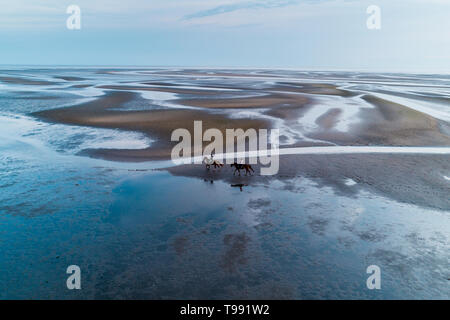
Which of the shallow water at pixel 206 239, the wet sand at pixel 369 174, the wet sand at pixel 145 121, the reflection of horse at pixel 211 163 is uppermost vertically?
the wet sand at pixel 145 121

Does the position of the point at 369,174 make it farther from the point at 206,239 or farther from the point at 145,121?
the point at 145,121

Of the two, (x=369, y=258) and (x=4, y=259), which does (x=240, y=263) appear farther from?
(x=4, y=259)

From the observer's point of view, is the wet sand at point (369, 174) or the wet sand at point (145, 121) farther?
the wet sand at point (145, 121)

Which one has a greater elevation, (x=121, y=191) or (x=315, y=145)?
(x=315, y=145)

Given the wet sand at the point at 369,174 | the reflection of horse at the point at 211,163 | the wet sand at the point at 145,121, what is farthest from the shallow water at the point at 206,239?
the wet sand at the point at 145,121

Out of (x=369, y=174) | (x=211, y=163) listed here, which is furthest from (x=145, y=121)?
(x=369, y=174)

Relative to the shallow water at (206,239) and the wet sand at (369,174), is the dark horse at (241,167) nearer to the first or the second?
the wet sand at (369,174)

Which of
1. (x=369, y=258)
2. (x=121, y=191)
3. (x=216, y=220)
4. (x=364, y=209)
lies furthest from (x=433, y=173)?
(x=121, y=191)

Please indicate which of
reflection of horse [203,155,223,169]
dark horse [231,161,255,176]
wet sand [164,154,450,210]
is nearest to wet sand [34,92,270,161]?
reflection of horse [203,155,223,169]
